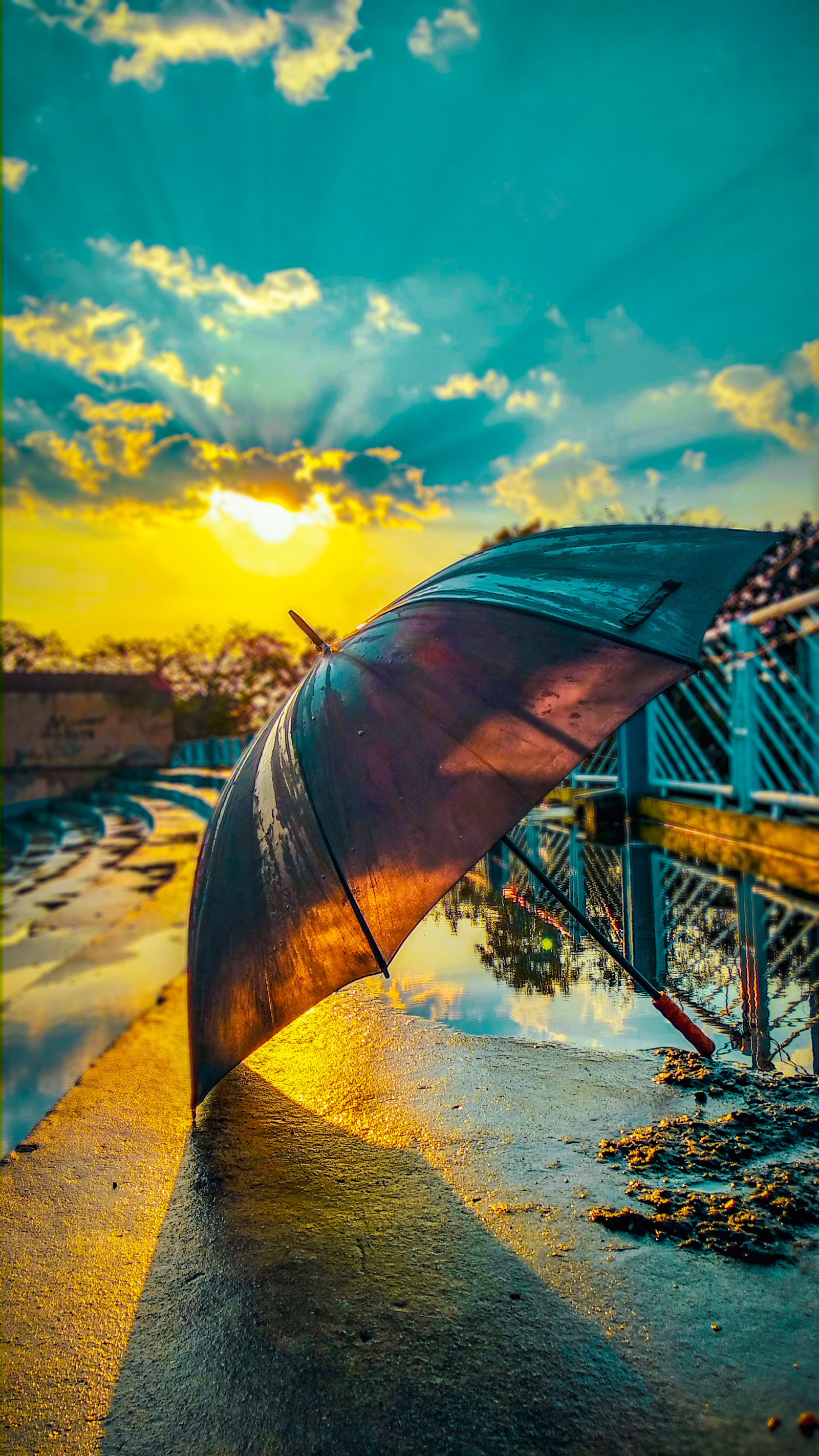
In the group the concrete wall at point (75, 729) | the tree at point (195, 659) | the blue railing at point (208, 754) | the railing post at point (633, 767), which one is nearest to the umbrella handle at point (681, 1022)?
the railing post at point (633, 767)

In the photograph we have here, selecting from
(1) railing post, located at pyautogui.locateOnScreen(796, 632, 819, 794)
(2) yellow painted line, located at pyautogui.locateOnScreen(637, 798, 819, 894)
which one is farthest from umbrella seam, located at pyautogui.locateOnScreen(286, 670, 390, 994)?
(1) railing post, located at pyautogui.locateOnScreen(796, 632, 819, 794)

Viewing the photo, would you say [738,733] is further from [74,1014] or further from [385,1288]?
[385,1288]

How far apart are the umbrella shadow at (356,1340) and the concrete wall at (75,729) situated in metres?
26.2

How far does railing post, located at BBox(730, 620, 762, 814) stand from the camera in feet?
17.0

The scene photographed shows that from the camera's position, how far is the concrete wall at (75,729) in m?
26.1

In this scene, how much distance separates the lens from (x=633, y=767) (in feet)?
23.2

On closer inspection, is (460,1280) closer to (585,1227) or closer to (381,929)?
(585,1227)

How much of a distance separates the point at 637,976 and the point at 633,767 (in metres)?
5.13

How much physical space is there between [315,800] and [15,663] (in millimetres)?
53535

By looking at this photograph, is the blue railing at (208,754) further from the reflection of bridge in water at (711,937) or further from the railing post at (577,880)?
the reflection of bridge in water at (711,937)

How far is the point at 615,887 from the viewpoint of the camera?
160 inches

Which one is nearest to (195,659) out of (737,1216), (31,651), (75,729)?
(31,651)

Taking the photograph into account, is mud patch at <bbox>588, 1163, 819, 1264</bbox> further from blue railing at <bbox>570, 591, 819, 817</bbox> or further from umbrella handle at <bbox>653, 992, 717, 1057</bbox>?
blue railing at <bbox>570, 591, 819, 817</bbox>

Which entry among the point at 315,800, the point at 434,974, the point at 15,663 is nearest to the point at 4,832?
the point at 434,974
